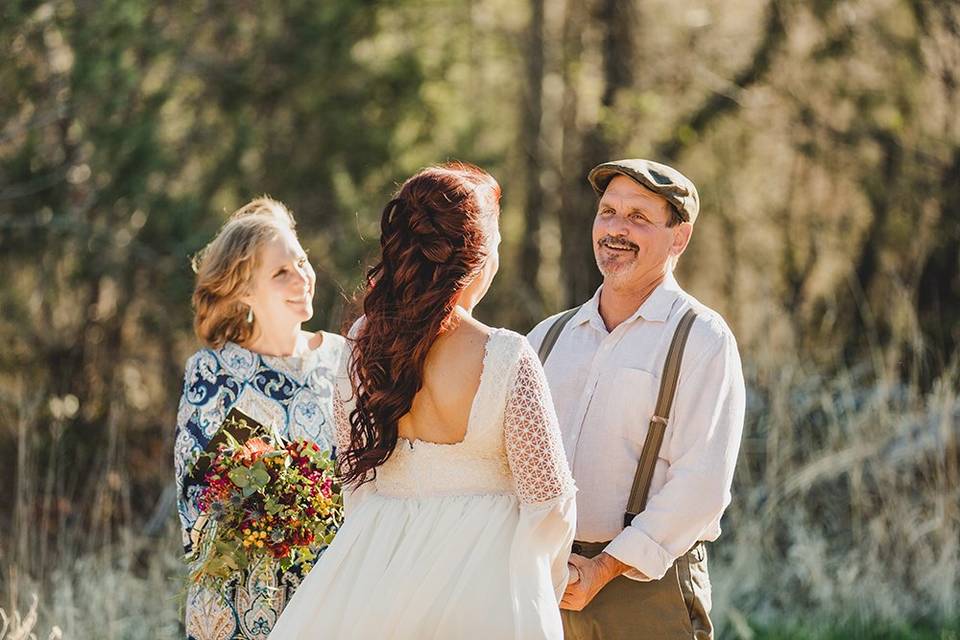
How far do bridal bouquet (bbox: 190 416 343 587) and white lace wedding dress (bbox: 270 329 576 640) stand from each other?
2.18ft

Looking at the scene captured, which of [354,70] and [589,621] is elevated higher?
[354,70]

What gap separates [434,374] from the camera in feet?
9.37

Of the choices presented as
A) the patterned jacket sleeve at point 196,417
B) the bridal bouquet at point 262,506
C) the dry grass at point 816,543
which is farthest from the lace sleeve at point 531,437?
the dry grass at point 816,543

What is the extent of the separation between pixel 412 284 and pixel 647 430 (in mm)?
883

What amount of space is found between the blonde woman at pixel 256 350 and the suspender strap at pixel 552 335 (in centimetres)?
78

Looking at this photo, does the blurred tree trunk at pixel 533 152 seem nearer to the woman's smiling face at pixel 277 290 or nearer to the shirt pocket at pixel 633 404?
the woman's smiling face at pixel 277 290

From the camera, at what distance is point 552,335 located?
374 centimetres

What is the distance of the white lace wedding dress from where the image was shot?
109 inches

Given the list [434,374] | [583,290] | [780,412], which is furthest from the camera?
[583,290]

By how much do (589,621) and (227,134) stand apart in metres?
7.06

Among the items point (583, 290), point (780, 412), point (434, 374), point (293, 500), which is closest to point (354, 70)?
point (583, 290)

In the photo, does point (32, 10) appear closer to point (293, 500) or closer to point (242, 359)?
point (242, 359)

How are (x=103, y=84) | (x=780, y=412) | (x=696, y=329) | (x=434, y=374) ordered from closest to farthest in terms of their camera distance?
(x=434, y=374) → (x=696, y=329) → (x=780, y=412) → (x=103, y=84)

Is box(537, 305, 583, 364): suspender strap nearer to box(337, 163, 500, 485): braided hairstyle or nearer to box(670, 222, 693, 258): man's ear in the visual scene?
box(670, 222, 693, 258): man's ear
